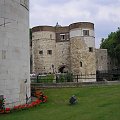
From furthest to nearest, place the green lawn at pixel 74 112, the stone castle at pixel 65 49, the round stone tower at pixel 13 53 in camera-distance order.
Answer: the stone castle at pixel 65 49 < the round stone tower at pixel 13 53 < the green lawn at pixel 74 112

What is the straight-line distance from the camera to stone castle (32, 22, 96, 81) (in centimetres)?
4306

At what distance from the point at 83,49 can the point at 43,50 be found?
690 cm

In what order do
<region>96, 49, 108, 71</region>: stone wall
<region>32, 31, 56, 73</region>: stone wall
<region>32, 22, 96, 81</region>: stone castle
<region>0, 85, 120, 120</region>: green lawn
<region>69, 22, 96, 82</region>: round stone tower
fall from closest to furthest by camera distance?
<region>0, 85, 120, 120</region>: green lawn → <region>69, 22, 96, 82</region>: round stone tower → <region>32, 22, 96, 81</region>: stone castle → <region>32, 31, 56, 73</region>: stone wall → <region>96, 49, 108, 71</region>: stone wall

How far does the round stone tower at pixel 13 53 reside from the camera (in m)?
14.6

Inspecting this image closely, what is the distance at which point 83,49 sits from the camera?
4294 cm

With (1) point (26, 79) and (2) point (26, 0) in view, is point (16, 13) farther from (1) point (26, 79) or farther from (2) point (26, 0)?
(1) point (26, 79)

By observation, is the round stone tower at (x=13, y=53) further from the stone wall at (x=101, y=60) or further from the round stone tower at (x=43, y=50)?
the stone wall at (x=101, y=60)

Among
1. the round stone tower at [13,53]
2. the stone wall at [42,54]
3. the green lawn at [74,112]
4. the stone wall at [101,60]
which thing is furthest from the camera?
the stone wall at [101,60]

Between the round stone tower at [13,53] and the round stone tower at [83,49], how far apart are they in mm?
26896

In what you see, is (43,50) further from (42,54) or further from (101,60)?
(101,60)

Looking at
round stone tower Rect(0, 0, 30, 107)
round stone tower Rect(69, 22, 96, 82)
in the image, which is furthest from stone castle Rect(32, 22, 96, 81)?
round stone tower Rect(0, 0, 30, 107)

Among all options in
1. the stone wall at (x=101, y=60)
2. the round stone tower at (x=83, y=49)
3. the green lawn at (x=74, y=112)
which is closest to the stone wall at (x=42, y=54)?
the round stone tower at (x=83, y=49)

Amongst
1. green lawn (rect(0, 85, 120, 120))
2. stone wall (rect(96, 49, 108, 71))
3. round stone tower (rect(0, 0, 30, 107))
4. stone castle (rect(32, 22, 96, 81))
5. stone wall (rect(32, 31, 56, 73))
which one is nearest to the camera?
green lawn (rect(0, 85, 120, 120))

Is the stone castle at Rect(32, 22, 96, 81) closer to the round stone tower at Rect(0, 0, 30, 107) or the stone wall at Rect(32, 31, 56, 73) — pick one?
the stone wall at Rect(32, 31, 56, 73)
